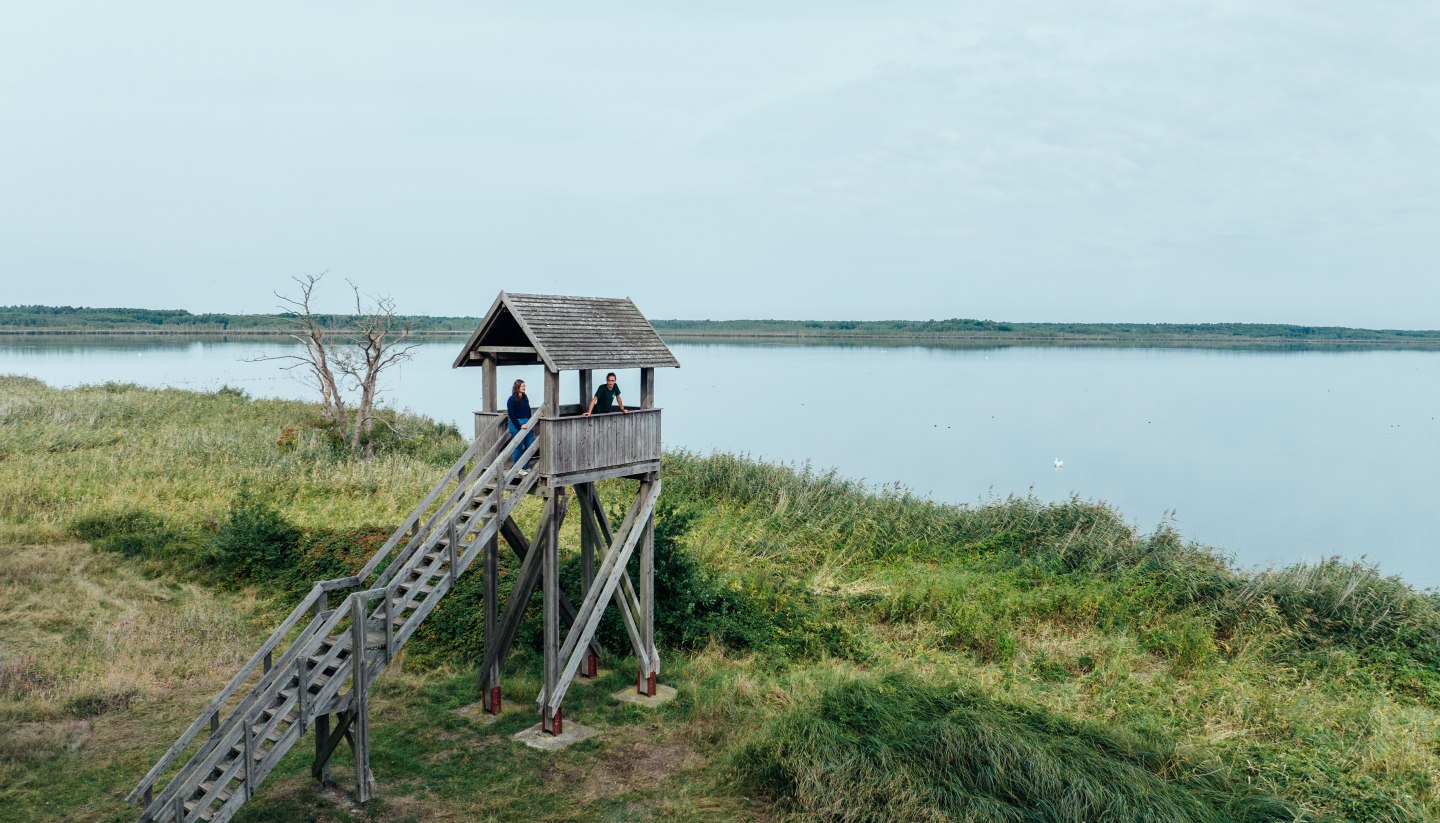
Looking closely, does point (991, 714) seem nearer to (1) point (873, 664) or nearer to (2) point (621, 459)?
(1) point (873, 664)

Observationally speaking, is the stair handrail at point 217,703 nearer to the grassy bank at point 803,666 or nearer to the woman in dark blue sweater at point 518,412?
the grassy bank at point 803,666

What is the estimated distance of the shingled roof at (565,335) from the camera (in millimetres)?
13875

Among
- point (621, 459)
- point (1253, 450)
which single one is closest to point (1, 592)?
point (621, 459)

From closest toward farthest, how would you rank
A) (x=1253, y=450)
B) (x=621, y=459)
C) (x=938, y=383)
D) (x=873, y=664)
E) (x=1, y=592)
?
(x=621, y=459) → (x=873, y=664) → (x=1, y=592) → (x=1253, y=450) → (x=938, y=383)

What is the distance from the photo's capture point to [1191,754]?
12273 millimetres

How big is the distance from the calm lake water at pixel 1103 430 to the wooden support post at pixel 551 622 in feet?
70.5

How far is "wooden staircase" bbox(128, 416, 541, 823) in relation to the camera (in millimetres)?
10289

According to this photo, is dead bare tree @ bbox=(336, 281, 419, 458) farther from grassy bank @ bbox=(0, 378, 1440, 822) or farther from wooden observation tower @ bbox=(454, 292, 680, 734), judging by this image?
wooden observation tower @ bbox=(454, 292, 680, 734)

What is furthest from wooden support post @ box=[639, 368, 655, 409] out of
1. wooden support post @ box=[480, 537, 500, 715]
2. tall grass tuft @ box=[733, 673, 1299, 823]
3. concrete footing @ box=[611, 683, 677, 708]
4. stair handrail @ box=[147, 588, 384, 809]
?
tall grass tuft @ box=[733, 673, 1299, 823]

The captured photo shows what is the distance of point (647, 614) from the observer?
1591cm

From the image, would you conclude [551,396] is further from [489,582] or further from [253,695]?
[253,695]

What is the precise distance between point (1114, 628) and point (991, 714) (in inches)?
349

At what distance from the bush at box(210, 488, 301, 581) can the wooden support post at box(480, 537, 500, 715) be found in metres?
8.35

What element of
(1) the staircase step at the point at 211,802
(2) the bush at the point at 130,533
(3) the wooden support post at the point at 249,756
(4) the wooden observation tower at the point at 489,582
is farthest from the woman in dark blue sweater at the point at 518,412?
(2) the bush at the point at 130,533
